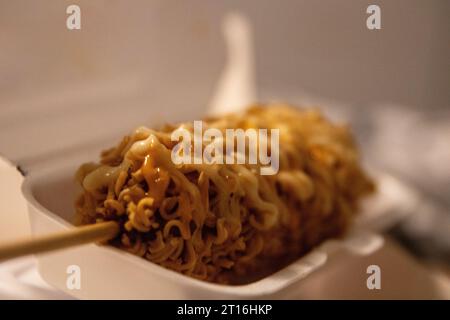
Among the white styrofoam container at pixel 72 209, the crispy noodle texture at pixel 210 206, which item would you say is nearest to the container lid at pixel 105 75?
the white styrofoam container at pixel 72 209

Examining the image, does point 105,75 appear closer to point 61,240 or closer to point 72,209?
point 72,209

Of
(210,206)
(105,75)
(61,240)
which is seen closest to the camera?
(61,240)

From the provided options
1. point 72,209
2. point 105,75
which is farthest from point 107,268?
point 105,75

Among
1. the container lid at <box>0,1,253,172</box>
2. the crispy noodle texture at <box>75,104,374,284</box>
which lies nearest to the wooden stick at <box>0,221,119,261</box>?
the crispy noodle texture at <box>75,104,374,284</box>

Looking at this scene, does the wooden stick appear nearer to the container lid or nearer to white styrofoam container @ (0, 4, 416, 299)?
white styrofoam container @ (0, 4, 416, 299)
